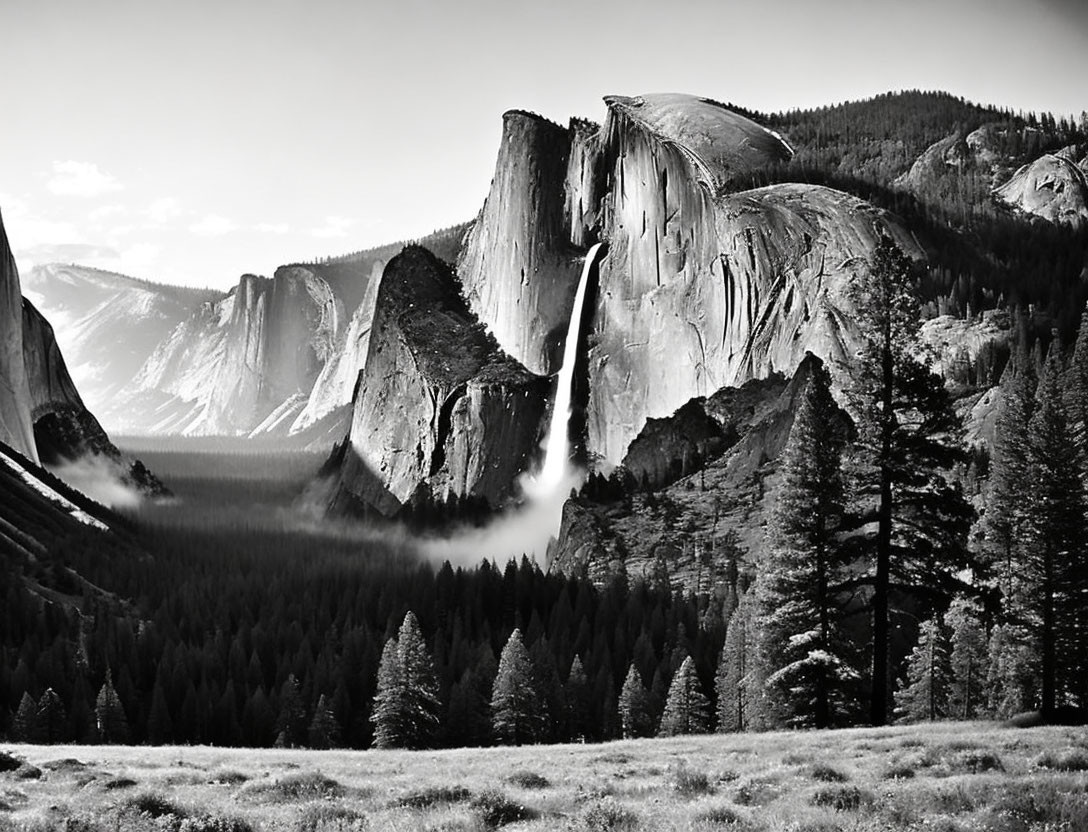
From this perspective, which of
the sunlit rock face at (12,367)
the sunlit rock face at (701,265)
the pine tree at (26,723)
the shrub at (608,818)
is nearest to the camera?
the shrub at (608,818)

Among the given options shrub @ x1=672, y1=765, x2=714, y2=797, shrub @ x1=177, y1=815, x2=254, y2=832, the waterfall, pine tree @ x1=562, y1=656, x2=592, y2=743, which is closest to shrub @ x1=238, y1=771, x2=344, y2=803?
shrub @ x1=177, y1=815, x2=254, y2=832

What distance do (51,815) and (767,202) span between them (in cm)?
13910

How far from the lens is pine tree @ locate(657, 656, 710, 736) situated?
64250 mm

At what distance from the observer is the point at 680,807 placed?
1414 cm

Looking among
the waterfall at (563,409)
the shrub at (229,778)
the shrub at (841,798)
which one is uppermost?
the waterfall at (563,409)

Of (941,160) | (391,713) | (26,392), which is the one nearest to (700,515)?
(391,713)

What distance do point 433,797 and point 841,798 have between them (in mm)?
5882

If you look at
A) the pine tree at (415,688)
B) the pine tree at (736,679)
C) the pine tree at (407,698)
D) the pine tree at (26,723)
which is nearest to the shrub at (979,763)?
the pine tree at (736,679)

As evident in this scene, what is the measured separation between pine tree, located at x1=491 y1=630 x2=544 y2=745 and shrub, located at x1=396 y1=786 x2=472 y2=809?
49.4 m

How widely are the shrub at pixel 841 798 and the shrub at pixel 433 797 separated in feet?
16.5

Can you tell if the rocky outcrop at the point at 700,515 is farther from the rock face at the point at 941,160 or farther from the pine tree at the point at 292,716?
the rock face at the point at 941,160

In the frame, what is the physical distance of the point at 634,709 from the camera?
6856cm

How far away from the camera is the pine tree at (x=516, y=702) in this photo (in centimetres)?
6481

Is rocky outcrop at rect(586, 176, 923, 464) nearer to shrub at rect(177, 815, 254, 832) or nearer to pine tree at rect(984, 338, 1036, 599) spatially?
pine tree at rect(984, 338, 1036, 599)
